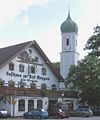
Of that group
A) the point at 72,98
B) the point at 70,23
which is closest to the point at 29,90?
the point at 72,98

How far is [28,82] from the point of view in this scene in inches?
2532

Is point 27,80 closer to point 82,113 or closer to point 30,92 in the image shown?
point 30,92

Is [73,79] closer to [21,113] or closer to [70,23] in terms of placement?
[21,113]

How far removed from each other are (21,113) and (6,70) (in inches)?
297

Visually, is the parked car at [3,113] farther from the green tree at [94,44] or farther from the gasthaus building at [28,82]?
the green tree at [94,44]

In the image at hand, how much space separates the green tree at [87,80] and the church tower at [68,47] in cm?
1505

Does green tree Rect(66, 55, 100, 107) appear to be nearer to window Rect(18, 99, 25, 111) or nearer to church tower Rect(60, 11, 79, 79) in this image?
window Rect(18, 99, 25, 111)

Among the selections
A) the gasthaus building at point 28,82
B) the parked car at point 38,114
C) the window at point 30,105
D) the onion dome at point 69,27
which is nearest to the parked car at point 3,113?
the gasthaus building at point 28,82

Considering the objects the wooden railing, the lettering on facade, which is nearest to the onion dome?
the lettering on facade

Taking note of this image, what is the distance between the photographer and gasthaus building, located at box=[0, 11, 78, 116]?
56331mm

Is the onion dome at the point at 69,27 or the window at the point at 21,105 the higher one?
the onion dome at the point at 69,27

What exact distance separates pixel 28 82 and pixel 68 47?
24918 mm

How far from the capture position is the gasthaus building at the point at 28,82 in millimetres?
56331

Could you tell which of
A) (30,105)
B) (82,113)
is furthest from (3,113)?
(82,113)
